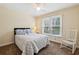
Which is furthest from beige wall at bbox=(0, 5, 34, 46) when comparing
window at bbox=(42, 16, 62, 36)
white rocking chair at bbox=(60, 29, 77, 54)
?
white rocking chair at bbox=(60, 29, 77, 54)

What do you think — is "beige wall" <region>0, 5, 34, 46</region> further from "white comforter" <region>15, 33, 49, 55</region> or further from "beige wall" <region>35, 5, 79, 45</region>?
"beige wall" <region>35, 5, 79, 45</region>

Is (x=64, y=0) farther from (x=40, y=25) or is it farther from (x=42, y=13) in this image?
(x=40, y=25)

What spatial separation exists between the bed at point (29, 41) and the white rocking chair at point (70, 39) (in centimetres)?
30

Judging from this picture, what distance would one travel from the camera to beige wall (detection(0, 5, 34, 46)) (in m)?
1.48

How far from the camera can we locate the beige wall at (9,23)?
58.3 inches

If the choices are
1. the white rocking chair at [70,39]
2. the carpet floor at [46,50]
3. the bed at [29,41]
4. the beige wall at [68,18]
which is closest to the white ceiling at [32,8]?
the beige wall at [68,18]

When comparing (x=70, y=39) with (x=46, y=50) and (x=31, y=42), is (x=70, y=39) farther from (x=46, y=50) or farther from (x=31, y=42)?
(x=31, y=42)

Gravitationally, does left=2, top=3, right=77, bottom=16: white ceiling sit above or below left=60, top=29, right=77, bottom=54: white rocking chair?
above

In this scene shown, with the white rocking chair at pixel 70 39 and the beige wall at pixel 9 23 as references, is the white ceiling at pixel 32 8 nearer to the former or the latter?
the beige wall at pixel 9 23

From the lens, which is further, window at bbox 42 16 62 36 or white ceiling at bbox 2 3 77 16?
window at bbox 42 16 62 36

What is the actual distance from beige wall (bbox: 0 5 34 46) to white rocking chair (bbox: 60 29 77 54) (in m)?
0.68

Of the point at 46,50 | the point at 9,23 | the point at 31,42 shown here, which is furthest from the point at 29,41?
the point at 9,23
